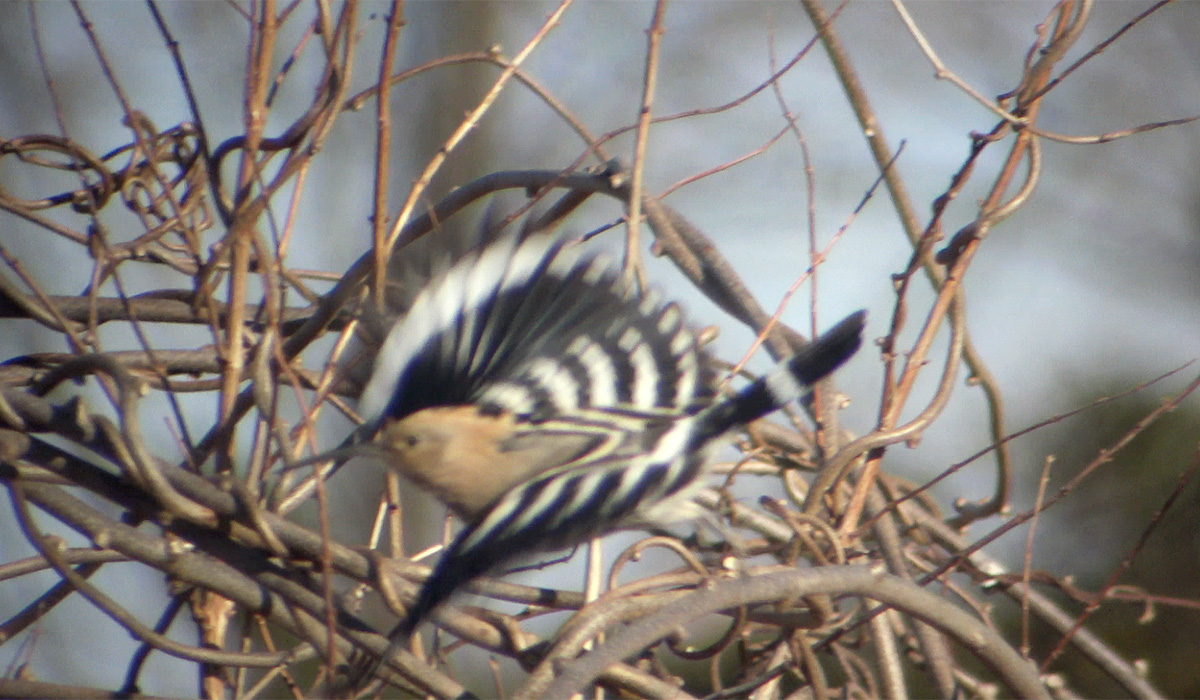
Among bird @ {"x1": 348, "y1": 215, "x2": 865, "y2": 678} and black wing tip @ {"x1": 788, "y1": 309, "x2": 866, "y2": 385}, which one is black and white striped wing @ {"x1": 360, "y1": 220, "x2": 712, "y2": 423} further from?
black wing tip @ {"x1": 788, "y1": 309, "x2": 866, "y2": 385}

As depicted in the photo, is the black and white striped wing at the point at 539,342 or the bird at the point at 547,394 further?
the black and white striped wing at the point at 539,342

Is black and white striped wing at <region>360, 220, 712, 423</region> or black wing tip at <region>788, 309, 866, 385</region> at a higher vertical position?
black and white striped wing at <region>360, 220, 712, 423</region>

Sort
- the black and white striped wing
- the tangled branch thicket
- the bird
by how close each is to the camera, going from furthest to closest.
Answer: the black and white striped wing
the bird
the tangled branch thicket

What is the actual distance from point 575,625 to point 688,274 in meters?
0.59

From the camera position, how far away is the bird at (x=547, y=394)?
1.21 meters

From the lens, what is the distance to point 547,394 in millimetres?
1469

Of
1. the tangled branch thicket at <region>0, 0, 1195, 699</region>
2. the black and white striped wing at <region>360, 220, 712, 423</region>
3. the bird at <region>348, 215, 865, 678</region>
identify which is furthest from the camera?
the black and white striped wing at <region>360, 220, 712, 423</region>

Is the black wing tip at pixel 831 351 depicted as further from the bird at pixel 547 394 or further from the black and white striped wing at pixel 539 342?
the black and white striped wing at pixel 539 342

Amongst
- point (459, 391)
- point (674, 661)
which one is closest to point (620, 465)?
point (459, 391)

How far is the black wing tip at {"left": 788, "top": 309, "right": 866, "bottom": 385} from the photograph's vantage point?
127 centimetres

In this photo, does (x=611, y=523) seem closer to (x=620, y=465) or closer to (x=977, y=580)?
(x=620, y=465)

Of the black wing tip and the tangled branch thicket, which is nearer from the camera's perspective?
the tangled branch thicket

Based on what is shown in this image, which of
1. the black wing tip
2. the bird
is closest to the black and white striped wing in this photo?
the bird

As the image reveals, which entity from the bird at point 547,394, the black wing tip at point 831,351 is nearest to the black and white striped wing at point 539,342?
the bird at point 547,394
